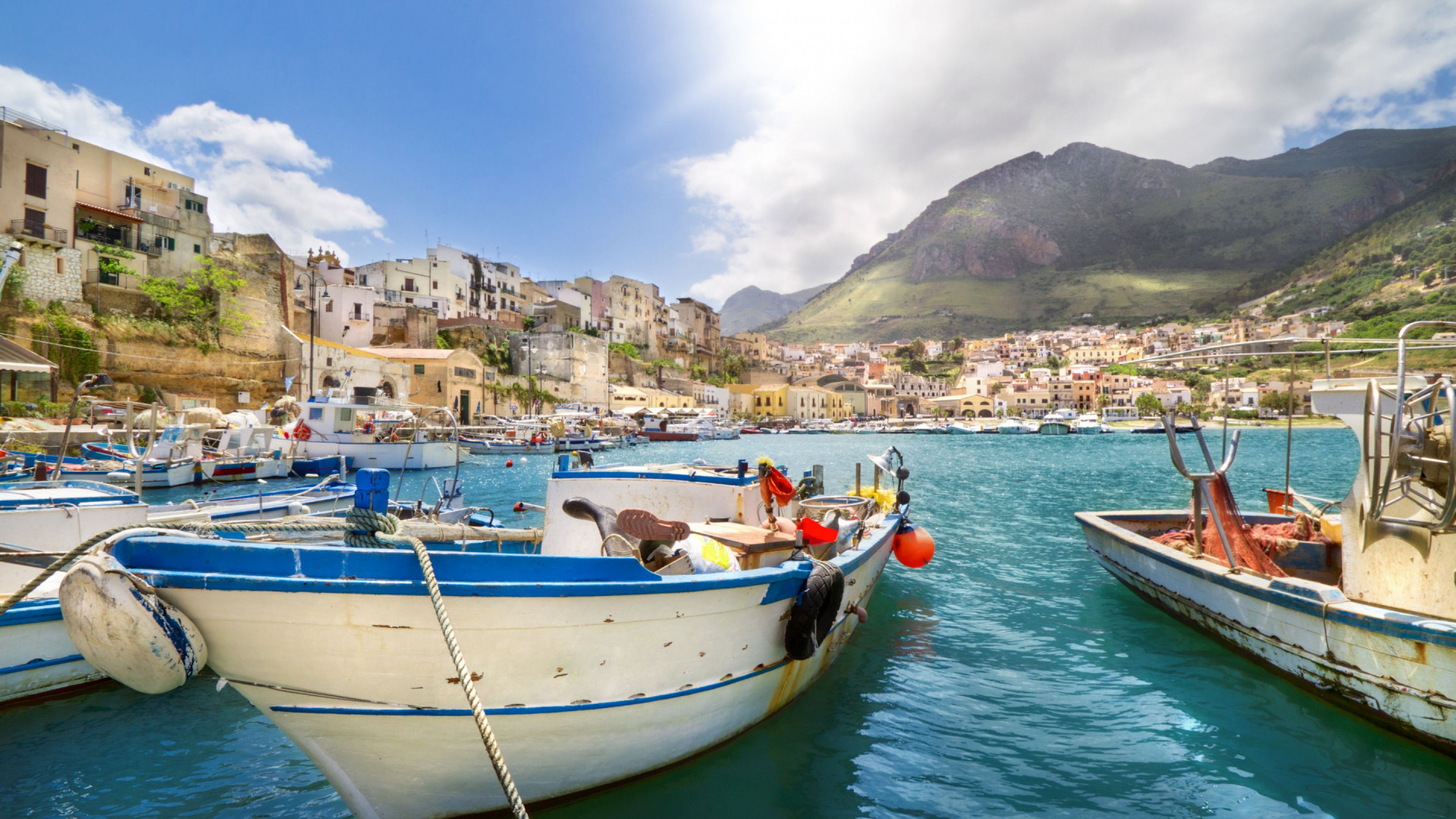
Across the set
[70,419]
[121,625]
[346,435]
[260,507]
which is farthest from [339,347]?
[121,625]

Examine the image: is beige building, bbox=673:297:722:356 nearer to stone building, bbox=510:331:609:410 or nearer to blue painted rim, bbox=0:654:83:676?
stone building, bbox=510:331:609:410

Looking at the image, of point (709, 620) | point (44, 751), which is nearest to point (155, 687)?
point (709, 620)

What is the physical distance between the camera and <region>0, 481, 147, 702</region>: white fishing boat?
5172 millimetres

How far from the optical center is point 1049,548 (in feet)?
42.7

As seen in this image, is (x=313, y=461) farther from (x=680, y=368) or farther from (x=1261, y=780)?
(x=680, y=368)

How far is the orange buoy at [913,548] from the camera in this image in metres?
8.30

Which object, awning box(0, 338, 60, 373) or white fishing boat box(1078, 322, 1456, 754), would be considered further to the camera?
awning box(0, 338, 60, 373)

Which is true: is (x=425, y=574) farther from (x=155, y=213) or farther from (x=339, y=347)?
(x=155, y=213)

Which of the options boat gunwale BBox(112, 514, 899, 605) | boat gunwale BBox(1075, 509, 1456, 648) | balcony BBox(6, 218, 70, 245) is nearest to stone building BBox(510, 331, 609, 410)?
balcony BBox(6, 218, 70, 245)

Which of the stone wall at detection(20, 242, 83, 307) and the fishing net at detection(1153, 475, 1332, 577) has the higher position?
the stone wall at detection(20, 242, 83, 307)

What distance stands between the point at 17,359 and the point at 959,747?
3365 centimetres

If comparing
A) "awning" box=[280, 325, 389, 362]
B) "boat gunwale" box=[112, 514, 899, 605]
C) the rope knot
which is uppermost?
"awning" box=[280, 325, 389, 362]

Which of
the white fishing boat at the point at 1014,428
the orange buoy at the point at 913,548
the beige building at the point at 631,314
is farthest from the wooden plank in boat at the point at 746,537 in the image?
the white fishing boat at the point at 1014,428

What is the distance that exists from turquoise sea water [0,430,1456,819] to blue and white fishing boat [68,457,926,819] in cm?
36
